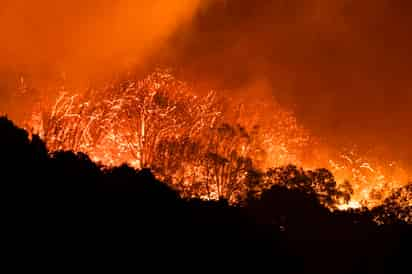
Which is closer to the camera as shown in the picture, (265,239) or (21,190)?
(21,190)

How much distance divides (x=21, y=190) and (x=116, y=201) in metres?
2.72

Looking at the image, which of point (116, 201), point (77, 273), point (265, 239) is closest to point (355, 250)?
point (265, 239)

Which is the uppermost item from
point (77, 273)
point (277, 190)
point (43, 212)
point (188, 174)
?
point (188, 174)

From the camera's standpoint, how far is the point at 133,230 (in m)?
20.3

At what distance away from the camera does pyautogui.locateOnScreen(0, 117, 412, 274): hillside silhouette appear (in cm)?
1857

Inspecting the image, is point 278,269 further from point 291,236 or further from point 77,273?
point 77,273

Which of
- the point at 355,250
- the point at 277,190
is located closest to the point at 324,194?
the point at 277,190

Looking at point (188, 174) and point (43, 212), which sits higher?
point (188, 174)

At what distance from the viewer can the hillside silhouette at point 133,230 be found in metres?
18.6

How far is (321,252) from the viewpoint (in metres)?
26.3

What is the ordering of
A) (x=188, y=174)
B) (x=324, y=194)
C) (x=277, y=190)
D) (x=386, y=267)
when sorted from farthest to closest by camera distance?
1. (x=188, y=174)
2. (x=324, y=194)
3. (x=277, y=190)
4. (x=386, y=267)

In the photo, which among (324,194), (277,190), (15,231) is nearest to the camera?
(15,231)

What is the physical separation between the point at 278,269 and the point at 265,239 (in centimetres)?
117

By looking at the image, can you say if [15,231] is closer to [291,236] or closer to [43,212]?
[43,212]
